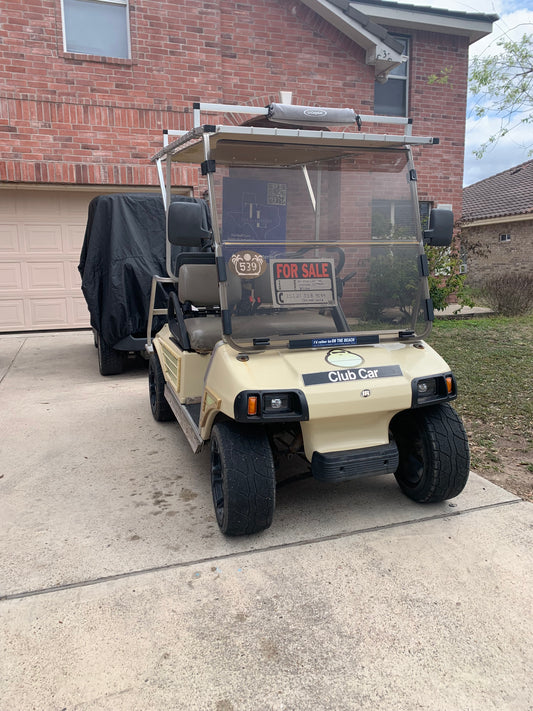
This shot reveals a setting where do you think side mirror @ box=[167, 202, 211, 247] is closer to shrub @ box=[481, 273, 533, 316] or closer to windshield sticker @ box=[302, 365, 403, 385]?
windshield sticker @ box=[302, 365, 403, 385]

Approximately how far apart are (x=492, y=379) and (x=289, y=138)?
4.16 meters

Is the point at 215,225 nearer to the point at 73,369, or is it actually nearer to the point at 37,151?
the point at 73,369

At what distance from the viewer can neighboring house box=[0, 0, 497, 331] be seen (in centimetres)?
845

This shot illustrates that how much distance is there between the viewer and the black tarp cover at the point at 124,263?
6422mm

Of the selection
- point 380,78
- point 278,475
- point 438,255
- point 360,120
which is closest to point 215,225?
point 360,120

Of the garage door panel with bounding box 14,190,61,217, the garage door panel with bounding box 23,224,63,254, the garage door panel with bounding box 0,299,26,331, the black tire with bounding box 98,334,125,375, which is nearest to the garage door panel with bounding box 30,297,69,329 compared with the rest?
the garage door panel with bounding box 0,299,26,331

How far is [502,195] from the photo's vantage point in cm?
2123

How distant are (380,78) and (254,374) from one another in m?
9.62

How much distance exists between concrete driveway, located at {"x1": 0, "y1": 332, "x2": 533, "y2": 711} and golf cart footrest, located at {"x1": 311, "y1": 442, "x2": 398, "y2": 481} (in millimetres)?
391

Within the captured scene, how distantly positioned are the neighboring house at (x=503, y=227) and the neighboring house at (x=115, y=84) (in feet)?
32.0

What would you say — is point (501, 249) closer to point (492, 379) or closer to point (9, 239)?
point (492, 379)

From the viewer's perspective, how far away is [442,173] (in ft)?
37.3

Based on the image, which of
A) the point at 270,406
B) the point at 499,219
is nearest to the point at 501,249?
the point at 499,219

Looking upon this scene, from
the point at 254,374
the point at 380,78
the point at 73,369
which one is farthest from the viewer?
the point at 380,78
